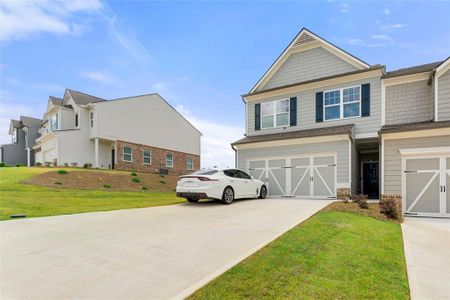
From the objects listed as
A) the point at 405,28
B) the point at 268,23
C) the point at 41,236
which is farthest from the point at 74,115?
the point at 405,28

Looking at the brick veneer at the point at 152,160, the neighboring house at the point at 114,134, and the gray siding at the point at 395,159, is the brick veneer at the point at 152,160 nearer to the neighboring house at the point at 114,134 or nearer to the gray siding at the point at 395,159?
the neighboring house at the point at 114,134

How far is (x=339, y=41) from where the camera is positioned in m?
16.2

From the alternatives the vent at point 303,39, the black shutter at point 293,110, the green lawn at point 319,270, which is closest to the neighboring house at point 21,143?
the black shutter at point 293,110

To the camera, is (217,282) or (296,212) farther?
(296,212)

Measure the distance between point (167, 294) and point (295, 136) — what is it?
12.1 m

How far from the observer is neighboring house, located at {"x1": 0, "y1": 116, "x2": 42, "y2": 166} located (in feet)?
111

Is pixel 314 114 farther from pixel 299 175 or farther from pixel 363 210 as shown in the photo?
pixel 363 210

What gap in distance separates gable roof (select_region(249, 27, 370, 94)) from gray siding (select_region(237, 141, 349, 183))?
14.7 feet

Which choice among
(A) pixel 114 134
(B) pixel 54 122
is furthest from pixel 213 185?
(B) pixel 54 122

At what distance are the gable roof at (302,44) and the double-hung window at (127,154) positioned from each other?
48.7 ft

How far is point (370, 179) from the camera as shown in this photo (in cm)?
1698

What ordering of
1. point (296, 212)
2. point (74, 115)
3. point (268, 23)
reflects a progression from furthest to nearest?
point (74, 115) → point (268, 23) → point (296, 212)

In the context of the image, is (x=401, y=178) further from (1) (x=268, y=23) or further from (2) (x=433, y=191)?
(1) (x=268, y=23)

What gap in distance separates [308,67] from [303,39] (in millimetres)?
1735
